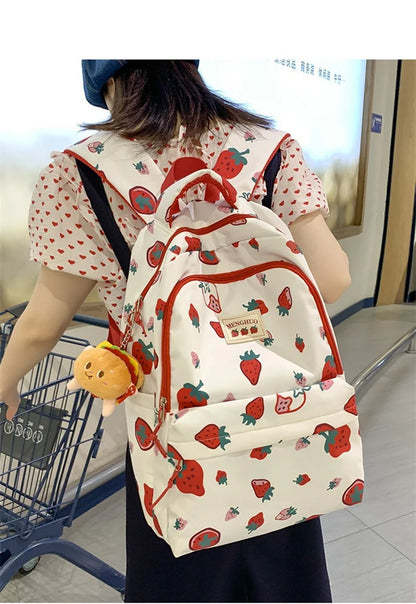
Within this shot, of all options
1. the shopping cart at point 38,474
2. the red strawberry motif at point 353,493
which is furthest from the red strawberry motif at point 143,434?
the shopping cart at point 38,474

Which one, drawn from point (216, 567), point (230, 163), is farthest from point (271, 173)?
point (216, 567)

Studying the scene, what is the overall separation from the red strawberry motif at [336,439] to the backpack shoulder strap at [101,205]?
40cm

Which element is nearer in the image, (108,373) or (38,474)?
(108,373)

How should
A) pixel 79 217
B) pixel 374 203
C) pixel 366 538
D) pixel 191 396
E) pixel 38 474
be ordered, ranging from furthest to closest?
1. pixel 374 203
2. pixel 366 538
3. pixel 38 474
4. pixel 79 217
5. pixel 191 396

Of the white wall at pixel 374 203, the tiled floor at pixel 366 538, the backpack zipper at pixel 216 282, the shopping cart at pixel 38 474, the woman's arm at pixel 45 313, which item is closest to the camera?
the backpack zipper at pixel 216 282

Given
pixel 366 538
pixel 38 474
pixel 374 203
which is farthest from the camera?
pixel 374 203

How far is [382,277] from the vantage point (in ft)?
15.5

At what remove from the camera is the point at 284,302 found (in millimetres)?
792

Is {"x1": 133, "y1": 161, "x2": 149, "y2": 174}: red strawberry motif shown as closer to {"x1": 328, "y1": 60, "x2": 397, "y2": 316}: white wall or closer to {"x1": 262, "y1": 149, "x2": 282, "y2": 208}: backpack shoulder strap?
{"x1": 262, "y1": 149, "x2": 282, "y2": 208}: backpack shoulder strap

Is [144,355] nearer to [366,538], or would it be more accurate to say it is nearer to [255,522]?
[255,522]

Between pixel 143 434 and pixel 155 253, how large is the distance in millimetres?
268

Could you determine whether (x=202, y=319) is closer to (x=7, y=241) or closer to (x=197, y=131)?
(x=197, y=131)

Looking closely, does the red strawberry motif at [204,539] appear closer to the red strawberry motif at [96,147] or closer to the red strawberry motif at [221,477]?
the red strawberry motif at [221,477]

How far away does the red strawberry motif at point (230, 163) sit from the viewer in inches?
31.8
